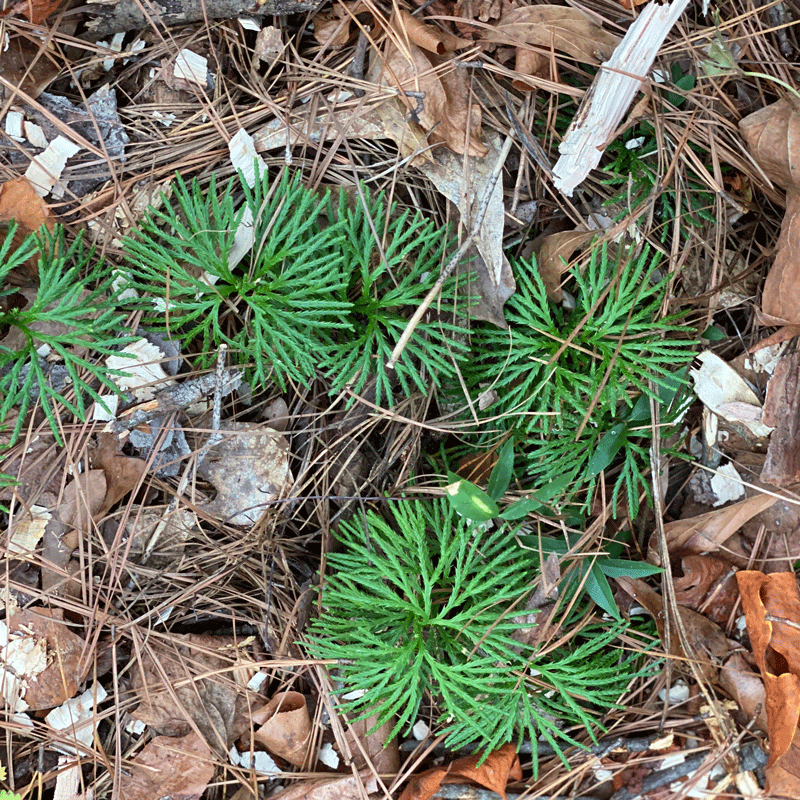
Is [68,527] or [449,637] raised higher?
[68,527]

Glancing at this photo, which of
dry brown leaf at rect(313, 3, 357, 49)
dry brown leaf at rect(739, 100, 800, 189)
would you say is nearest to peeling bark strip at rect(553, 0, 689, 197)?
dry brown leaf at rect(739, 100, 800, 189)

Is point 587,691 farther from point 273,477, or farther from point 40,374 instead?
point 40,374

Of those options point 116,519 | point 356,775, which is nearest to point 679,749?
point 356,775

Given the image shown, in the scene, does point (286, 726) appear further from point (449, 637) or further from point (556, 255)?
point (556, 255)

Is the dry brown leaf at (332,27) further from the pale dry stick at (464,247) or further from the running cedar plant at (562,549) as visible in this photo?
the running cedar plant at (562,549)

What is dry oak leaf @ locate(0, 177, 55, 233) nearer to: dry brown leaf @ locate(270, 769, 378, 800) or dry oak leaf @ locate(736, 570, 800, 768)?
dry brown leaf @ locate(270, 769, 378, 800)

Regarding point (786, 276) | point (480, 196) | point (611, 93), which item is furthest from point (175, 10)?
point (786, 276)

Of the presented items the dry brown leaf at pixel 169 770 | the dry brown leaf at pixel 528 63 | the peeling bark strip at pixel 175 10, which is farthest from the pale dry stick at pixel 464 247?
the dry brown leaf at pixel 169 770
